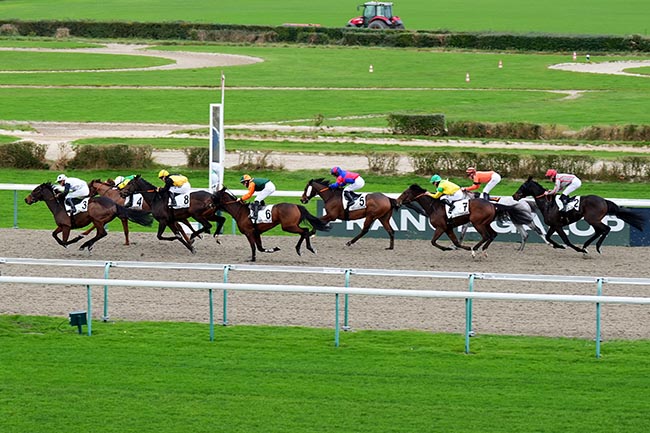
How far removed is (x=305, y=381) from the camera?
10.1 metres

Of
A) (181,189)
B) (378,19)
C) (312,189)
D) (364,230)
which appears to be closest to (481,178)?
(364,230)

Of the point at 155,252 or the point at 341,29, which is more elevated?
the point at 341,29

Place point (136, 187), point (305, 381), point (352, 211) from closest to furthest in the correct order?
point (305, 381)
point (136, 187)
point (352, 211)

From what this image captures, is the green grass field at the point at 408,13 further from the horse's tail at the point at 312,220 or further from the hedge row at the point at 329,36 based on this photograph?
the horse's tail at the point at 312,220

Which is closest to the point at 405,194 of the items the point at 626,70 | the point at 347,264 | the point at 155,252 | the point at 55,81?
the point at 347,264

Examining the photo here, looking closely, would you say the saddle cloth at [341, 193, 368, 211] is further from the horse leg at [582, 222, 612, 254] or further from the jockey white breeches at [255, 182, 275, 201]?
the horse leg at [582, 222, 612, 254]

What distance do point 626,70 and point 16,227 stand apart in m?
31.2

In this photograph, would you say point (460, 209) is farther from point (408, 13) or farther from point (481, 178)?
point (408, 13)

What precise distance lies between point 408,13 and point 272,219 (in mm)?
57484

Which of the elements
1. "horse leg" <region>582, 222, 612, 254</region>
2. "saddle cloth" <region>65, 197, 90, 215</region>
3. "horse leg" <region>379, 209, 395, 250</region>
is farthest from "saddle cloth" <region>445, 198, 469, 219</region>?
"saddle cloth" <region>65, 197, 90, 215</region>

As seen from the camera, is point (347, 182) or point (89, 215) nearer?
point (89, 215)

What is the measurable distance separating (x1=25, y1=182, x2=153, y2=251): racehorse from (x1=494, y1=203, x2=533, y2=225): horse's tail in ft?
14.4

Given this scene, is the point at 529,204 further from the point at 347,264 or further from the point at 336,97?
the point at 336,97

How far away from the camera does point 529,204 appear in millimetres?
17188
